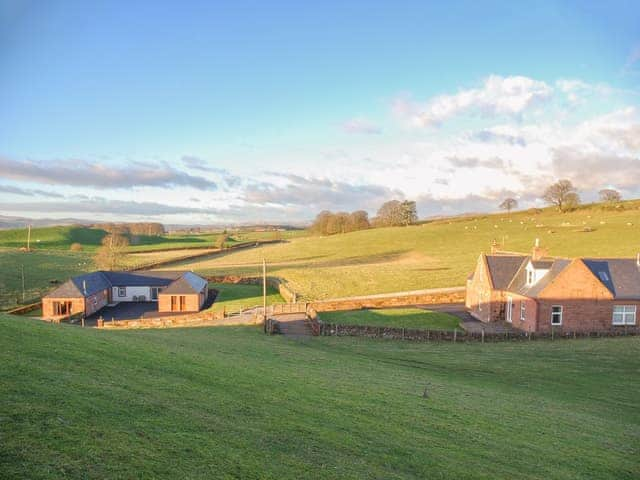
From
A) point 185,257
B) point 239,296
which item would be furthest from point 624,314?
point 185,257

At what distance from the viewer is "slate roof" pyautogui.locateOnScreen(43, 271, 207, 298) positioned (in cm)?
5456

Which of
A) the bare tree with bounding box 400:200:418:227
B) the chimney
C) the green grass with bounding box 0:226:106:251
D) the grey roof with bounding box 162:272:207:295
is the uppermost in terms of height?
the bare tree with bounding box 400:200:418:227

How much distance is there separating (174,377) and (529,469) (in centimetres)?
1107

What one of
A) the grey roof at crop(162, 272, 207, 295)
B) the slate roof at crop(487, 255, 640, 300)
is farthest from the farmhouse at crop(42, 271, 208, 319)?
the slate roof at crop(487, 255, 640, 300)

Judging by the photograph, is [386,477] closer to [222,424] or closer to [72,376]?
[222,424]

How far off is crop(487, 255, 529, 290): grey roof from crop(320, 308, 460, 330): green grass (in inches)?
251

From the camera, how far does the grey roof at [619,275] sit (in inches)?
1612

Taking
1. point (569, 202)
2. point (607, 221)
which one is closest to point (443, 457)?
point (607, 221)

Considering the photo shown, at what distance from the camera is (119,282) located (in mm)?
65625

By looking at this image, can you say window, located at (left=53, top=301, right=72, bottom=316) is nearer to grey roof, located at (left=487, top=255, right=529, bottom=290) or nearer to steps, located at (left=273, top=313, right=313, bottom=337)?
steps, located at (left=273, top=313, right=313, bottom=337)

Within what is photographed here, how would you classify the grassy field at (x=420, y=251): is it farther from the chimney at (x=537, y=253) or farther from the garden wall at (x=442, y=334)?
the chimney at (x=537, y=253)

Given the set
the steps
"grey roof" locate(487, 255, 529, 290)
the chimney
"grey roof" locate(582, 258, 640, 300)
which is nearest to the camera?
the steps

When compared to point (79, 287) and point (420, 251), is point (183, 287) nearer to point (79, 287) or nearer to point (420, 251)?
point (79, 287)

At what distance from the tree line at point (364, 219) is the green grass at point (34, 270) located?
9254cm
